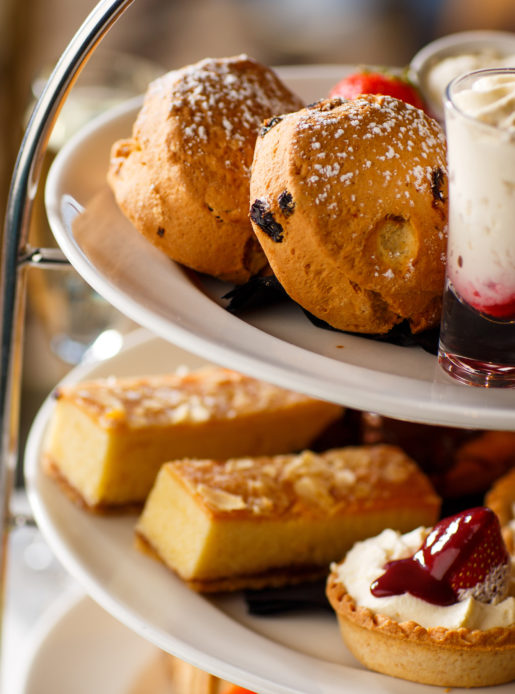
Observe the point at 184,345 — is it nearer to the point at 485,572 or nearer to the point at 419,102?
the point at 485,572

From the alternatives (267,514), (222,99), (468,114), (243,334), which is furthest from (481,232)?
(267,514)

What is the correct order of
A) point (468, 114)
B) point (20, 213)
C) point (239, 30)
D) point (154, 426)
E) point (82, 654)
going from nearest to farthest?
point (468, 114) < point (20, 213) < point (154, 426) < point (82, 654) < point (239, 30)

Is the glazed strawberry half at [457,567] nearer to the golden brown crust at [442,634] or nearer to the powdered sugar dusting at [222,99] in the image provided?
the golden brown crust at [442,634]

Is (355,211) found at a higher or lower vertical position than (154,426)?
higher

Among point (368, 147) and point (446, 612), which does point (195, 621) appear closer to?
point (446, 612)

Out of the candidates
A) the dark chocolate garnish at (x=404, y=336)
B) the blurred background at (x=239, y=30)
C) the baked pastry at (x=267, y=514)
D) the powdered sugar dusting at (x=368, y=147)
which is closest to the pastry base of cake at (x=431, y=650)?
the baked pastry at (x=267, y=514)

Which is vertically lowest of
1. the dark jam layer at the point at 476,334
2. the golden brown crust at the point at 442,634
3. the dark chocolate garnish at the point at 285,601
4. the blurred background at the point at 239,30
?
the blurred background at the point at 239,30
